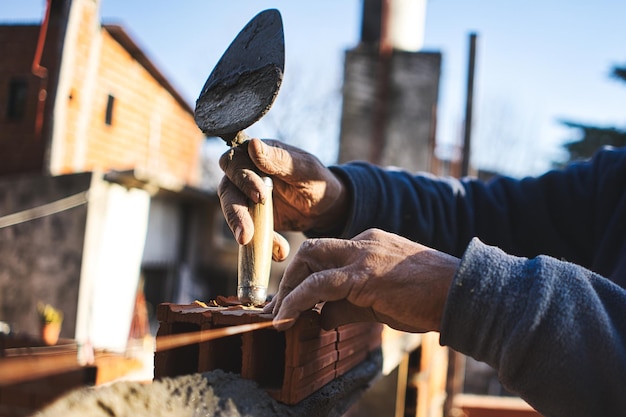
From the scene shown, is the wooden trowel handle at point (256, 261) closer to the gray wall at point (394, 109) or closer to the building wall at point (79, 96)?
the gray wall at point (394, 109)

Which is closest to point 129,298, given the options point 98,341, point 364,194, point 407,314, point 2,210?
point 98,341

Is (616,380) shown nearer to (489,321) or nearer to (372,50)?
(489,321)

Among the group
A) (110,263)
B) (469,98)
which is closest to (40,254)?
(110,263)

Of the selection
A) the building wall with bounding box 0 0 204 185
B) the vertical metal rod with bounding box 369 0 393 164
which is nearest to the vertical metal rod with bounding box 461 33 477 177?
the vertical metal rod with bounding box 369 0 393 164

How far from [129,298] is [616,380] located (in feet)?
39.7

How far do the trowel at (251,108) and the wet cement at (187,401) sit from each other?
41 centimetres

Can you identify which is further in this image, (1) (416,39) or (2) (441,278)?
(1) (416,39)

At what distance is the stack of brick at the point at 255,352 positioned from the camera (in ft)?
4.09

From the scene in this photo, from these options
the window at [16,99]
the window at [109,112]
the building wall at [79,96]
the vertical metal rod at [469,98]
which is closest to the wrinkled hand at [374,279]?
the vertical metal rod at [469,98]

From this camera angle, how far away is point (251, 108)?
1.59 metres

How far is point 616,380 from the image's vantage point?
1.16 metres

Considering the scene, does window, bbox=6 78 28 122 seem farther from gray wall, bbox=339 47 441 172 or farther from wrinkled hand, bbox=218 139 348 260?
wrinkled hand, bbox=218 139 348 260

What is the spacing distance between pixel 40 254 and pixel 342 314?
11.1m

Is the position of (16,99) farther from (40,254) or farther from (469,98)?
(469,98)
